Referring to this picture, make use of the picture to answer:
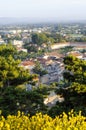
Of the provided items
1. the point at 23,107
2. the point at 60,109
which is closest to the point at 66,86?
the point at 60,109

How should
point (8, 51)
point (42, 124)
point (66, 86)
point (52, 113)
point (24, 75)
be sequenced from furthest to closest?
point (8, 51) < point (24, 75) < point (66, 86) < point (52, 113) < point (42, 124)

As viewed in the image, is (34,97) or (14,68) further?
(14,68)

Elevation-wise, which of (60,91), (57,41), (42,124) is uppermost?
(42,124)

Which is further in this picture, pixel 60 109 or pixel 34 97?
pixel 34 97

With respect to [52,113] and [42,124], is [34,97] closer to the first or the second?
[52,113]

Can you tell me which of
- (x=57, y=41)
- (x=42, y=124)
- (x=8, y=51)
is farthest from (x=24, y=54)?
(x=42, y=124)

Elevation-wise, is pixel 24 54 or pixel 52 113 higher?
pixel 52 113

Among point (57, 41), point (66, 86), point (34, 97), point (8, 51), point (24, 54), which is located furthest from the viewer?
point (57, 41)

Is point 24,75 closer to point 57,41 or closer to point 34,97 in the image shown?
point 34,97

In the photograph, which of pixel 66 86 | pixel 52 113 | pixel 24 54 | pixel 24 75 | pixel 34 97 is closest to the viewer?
pixel 52 113
